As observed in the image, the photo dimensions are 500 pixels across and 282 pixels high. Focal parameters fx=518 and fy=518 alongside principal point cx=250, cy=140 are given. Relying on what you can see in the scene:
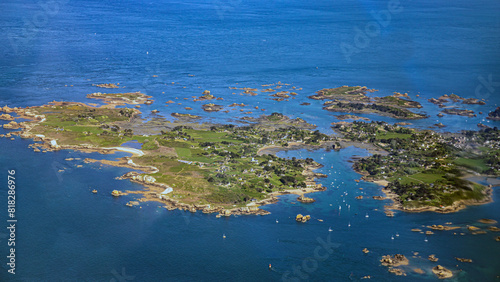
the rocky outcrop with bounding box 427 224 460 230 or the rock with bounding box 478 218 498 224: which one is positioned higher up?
the rock with bounding box 478 218 498 224

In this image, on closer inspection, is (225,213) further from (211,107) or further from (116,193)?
(211,107)

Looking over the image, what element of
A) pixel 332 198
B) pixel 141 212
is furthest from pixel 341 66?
pixel 141 212

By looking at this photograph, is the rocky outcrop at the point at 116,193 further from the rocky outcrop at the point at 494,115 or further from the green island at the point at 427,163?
the rocky outcrop at the point at 494,115

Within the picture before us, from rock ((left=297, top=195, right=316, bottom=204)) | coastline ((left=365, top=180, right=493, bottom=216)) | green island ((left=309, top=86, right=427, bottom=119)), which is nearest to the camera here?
coastline ((left=365, top=180, right=493, bottom=216))

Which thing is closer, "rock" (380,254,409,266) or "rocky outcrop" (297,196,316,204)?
"rock" (380,254,409,266)

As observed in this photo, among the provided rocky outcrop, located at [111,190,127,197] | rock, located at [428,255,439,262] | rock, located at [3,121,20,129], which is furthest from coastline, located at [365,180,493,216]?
rock, located at [3,121,20,129]

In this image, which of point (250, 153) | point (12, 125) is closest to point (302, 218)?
point (250, 153)

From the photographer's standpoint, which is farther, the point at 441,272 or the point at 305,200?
the point at 305,200

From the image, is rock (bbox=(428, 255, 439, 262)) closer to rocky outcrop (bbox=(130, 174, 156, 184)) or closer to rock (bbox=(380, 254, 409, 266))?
rock (bbox=(380, 254, 409, 266))
